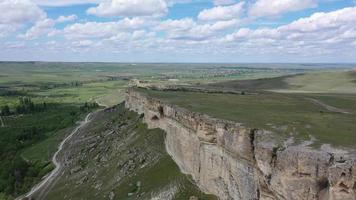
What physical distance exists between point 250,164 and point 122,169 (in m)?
31.3

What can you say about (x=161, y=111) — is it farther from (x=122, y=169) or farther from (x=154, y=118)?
(x=122, y=169)

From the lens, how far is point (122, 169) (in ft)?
208

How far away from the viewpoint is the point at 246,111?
5256cm

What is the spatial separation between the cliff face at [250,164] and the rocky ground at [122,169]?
2.33 meters

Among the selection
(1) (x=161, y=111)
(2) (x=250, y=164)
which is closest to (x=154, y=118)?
(1) (x=161, y=111)

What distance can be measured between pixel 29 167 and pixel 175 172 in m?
53.0

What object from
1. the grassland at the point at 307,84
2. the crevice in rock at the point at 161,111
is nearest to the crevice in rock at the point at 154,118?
the crevice in rock at the point at 161,111

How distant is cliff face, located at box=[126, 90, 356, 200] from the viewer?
28.9m

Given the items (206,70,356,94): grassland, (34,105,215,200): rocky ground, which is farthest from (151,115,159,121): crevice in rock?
(206,70,356,94): grassland

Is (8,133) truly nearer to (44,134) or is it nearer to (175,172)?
(44,134)

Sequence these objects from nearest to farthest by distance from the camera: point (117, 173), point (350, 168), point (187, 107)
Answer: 1. point (350, 168)
2. point (187, 107)
3. point (117, 173)

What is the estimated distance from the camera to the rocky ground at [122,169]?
51.2 metres

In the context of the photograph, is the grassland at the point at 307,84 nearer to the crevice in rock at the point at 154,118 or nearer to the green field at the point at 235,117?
the green field at the point at 235,117


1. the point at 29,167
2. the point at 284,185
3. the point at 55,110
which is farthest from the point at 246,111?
the point at 55,110
